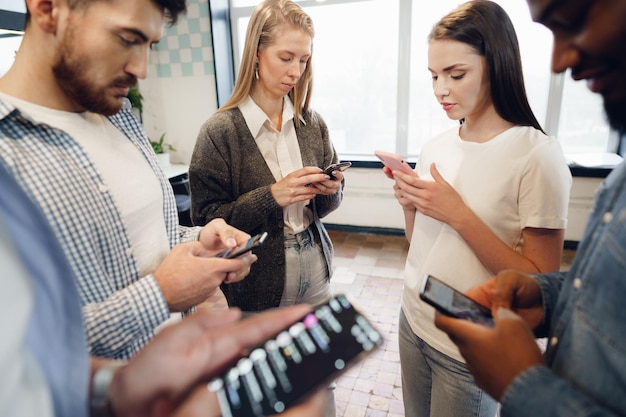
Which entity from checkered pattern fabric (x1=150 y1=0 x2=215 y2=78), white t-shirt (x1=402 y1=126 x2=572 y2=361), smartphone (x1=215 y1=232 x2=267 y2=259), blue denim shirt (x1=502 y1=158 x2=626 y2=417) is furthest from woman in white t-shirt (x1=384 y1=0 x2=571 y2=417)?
checkered pattern fabric (x1=150 y1=0 x2=215 y2=78)

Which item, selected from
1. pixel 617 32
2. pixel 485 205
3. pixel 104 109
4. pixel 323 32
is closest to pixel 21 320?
pixel 104 109

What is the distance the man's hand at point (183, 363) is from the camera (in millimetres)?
538

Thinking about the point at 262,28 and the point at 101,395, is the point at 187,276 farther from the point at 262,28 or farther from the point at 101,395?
the point at 262,28

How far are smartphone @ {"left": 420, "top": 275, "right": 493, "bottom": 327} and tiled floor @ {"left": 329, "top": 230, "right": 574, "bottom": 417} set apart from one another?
0.14 m

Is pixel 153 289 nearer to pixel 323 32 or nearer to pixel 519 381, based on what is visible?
pixel 519 381

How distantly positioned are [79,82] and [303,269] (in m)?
0.95

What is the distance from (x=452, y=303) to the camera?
718 mm

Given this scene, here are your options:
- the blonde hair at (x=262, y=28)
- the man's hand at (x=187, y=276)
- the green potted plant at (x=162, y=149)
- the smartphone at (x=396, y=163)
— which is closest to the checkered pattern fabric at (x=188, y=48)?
the green potted plant at (x=162, y=149)

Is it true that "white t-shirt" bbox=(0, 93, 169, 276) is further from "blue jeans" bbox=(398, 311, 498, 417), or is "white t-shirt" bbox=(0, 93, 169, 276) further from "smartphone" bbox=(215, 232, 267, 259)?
"blue jeans" bbox=(398, 311, 498, 417)

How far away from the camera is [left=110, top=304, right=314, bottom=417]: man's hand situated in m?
0.54

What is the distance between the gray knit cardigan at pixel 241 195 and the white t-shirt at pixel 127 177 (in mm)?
384

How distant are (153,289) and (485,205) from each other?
86 cm

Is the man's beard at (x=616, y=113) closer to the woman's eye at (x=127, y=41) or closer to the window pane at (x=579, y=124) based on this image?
the woman's eye at (x=127, y=41)

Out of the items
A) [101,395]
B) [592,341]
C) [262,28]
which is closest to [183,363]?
[101,395]
